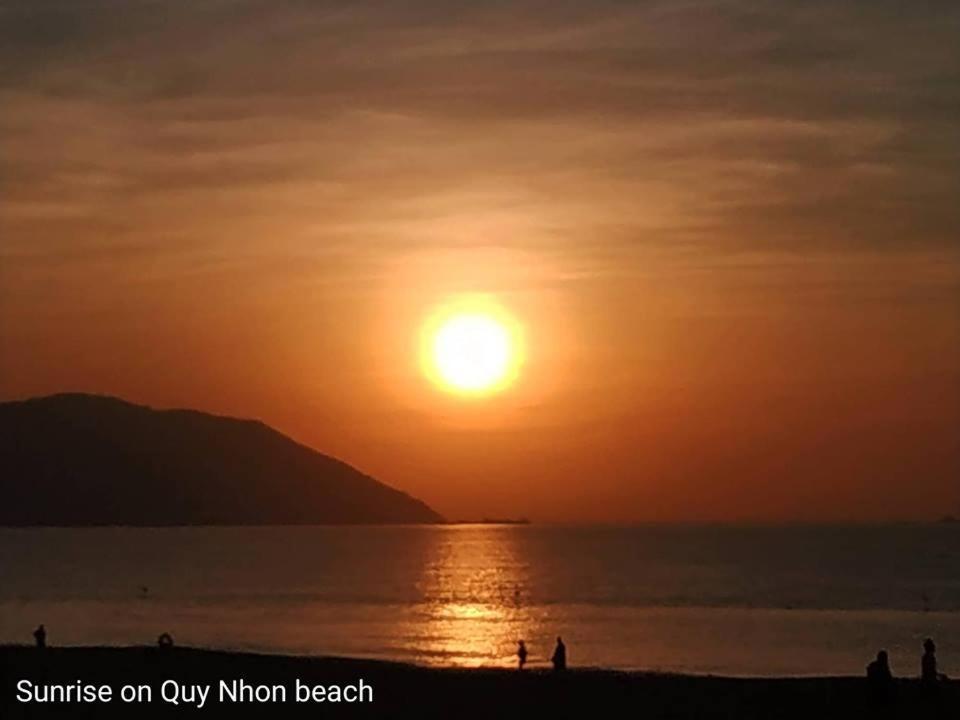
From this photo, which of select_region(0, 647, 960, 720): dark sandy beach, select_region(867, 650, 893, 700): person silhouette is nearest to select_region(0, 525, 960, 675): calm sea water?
select_region(0, 647, 960, 720): dark sandy beach

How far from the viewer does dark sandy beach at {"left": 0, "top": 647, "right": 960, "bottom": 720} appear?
1337 inches

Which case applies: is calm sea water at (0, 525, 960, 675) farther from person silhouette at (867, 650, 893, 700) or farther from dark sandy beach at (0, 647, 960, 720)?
person silhouette at (867, 650, 893, 700)

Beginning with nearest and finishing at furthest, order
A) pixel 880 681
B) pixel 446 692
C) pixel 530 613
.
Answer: pixel 880 681
pixel 446 692
pixel 530 613

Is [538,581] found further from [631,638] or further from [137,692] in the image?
[137,692]

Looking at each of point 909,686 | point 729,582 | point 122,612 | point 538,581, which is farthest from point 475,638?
point 538,581

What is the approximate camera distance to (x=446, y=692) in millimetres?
37375

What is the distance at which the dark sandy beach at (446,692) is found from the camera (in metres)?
34.0

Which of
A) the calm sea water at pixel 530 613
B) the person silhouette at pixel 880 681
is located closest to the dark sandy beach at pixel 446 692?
the person silhouette at pixel 880 681

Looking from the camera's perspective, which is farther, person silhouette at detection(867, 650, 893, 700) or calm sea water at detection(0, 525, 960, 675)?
calm sea water at detection(0, 525, 960, 675)

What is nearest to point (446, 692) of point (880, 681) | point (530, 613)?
point (880, 681)

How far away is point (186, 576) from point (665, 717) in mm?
145421

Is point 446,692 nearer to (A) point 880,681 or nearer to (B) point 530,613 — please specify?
(A) point 880,681

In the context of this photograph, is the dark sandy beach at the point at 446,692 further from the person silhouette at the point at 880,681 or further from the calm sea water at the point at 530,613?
the calm sea water at the point at 530,613

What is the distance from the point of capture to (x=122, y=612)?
111562 millimetres
